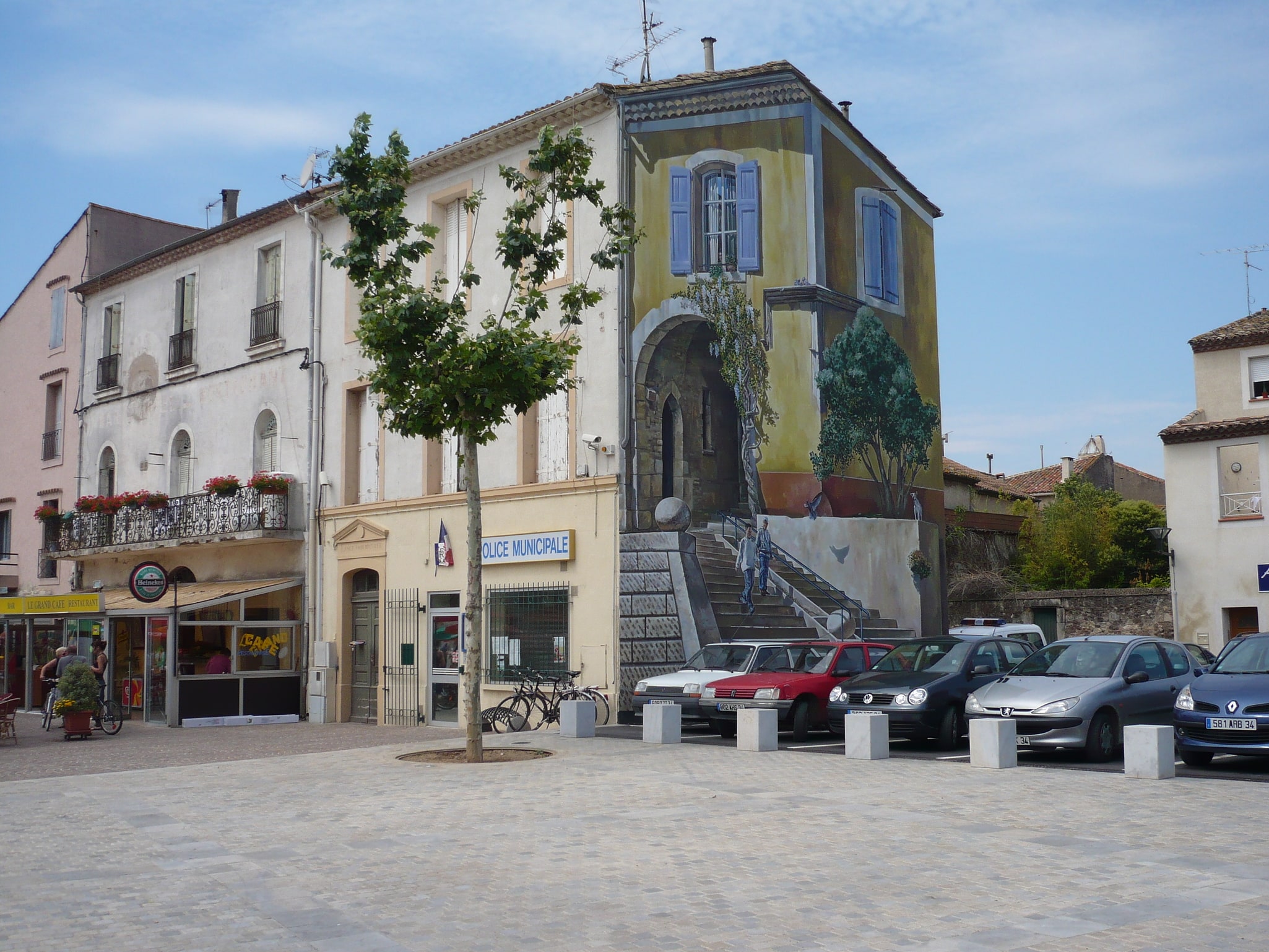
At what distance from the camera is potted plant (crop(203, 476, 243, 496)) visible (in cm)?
2689

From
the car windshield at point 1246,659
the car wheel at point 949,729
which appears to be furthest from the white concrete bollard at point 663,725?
the car windshield at point 1246,659

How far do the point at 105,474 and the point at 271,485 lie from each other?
30.5 feet

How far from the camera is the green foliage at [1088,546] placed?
1543 inches

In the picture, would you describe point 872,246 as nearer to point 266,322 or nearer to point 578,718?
point 578,718

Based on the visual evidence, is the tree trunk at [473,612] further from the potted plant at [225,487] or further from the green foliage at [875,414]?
the potted plant at [225,487]

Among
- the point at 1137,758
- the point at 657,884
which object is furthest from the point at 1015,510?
the point at 657,884

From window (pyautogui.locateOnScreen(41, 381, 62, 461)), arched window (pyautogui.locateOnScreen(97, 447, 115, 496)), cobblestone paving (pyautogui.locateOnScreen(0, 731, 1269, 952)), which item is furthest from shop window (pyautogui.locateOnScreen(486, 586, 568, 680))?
window (pyautogui.locateOnScreen(41, 381, 62, 461))

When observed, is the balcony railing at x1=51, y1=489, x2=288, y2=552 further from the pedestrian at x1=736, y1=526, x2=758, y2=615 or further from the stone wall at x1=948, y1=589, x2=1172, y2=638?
the stone wall at x1=948, y1=589, x2=1172, y2=638

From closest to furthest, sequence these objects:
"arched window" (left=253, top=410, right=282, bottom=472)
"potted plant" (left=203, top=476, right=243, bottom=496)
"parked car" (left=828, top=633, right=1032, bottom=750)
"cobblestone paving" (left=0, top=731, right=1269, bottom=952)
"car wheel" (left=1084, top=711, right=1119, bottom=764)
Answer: "cobblestone paving" (left=0, top=731, right=1269, bottom=952) → "car wheel" (left=1084, top=711, right=1119, bottom=764) → "parked car" (left=828, top=633, right=1032, bottom=750) → "potted plant" (left=203, top=476, right=243, bottom=496) → "arched window" (left=253, top=410, right=282, bottom=472)

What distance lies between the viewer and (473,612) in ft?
51.7

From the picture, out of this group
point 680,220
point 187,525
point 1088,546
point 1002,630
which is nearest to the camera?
point 1002,630

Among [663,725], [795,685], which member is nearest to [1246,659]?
[795,685]

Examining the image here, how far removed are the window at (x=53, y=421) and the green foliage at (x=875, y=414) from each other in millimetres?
23201

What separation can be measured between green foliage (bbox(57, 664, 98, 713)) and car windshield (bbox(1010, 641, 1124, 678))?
51.1 ft
